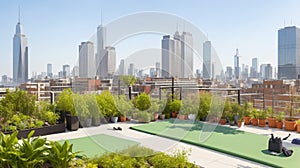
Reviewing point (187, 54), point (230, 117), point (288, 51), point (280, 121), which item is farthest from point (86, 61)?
point (288, 51)

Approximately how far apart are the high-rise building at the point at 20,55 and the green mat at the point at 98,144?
20.4 feet

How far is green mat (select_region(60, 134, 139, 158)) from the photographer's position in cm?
437

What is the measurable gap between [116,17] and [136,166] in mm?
2411

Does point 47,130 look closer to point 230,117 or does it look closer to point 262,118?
point 230,117

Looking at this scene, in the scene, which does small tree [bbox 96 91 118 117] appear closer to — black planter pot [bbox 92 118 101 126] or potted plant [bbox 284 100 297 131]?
black planter pot [bbox 92 118 101 126]

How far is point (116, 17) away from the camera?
4.42 m

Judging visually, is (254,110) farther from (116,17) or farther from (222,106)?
(116,17)

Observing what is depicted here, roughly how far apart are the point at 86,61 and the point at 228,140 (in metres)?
3.33

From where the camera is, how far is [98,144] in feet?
16.0

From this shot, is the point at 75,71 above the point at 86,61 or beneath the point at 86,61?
Answer: beneath

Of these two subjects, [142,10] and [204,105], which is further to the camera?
[204,105]

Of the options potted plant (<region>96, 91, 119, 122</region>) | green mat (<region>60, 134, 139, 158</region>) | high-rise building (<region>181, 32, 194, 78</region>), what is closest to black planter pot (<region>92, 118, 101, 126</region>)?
green mat (<region>60, 134, 139, 158</region>)

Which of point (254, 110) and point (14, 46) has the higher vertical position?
point (14, 46)

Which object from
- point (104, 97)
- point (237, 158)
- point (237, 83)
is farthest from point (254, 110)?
point (104, 97)
